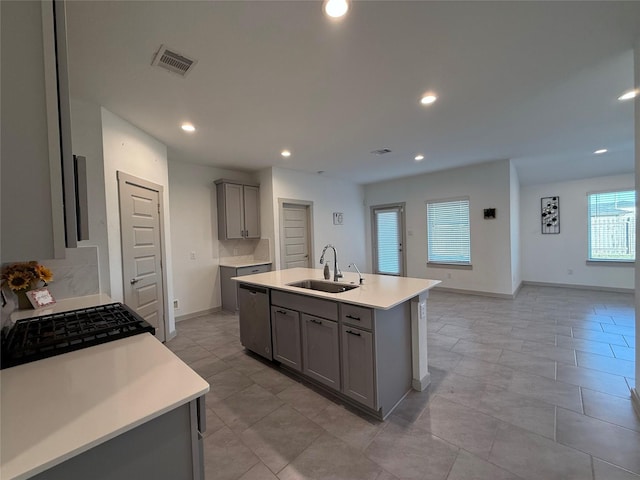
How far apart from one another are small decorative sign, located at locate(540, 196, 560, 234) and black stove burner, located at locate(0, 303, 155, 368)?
7.74 metres

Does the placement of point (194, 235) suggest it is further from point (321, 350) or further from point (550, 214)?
point (550, 214)

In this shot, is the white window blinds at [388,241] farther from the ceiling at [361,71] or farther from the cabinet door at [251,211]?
the cabinet door at [251,211]

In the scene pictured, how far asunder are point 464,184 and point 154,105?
5.48 meters

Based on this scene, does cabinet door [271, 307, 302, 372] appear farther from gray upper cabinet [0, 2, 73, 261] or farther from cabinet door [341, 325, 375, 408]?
gray upper cabinet [0, 2, 73, 261]

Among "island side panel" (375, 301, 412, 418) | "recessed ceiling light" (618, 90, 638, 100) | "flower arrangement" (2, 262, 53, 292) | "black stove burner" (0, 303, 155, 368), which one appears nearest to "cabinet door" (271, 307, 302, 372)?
"island side panel" (375, 301, 412, 418)

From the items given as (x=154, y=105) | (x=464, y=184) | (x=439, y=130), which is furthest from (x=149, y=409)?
(x=464, y=184)

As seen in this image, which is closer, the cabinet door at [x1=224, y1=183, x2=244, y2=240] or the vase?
the vase

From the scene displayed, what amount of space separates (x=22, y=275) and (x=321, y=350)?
7.34 feet

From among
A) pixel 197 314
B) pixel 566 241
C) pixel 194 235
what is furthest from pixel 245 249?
pixel 566 241

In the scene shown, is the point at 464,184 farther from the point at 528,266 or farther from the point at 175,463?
the point at 175,463

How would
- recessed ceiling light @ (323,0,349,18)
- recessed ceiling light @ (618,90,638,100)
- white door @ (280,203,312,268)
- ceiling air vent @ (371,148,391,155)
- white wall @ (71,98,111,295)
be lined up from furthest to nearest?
white door @ (280,203,312,268) → ceiling air vent @ (371,148,391,155) → recessed ceiling light @ (618,90,638,100) → white wall @ (71,98,111,295) → recessed ceiling light @ (323,0,349,18)

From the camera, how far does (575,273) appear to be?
5836 mm

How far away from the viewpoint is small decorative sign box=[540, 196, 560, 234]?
599 centimetres

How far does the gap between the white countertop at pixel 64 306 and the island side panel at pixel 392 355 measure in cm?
208
